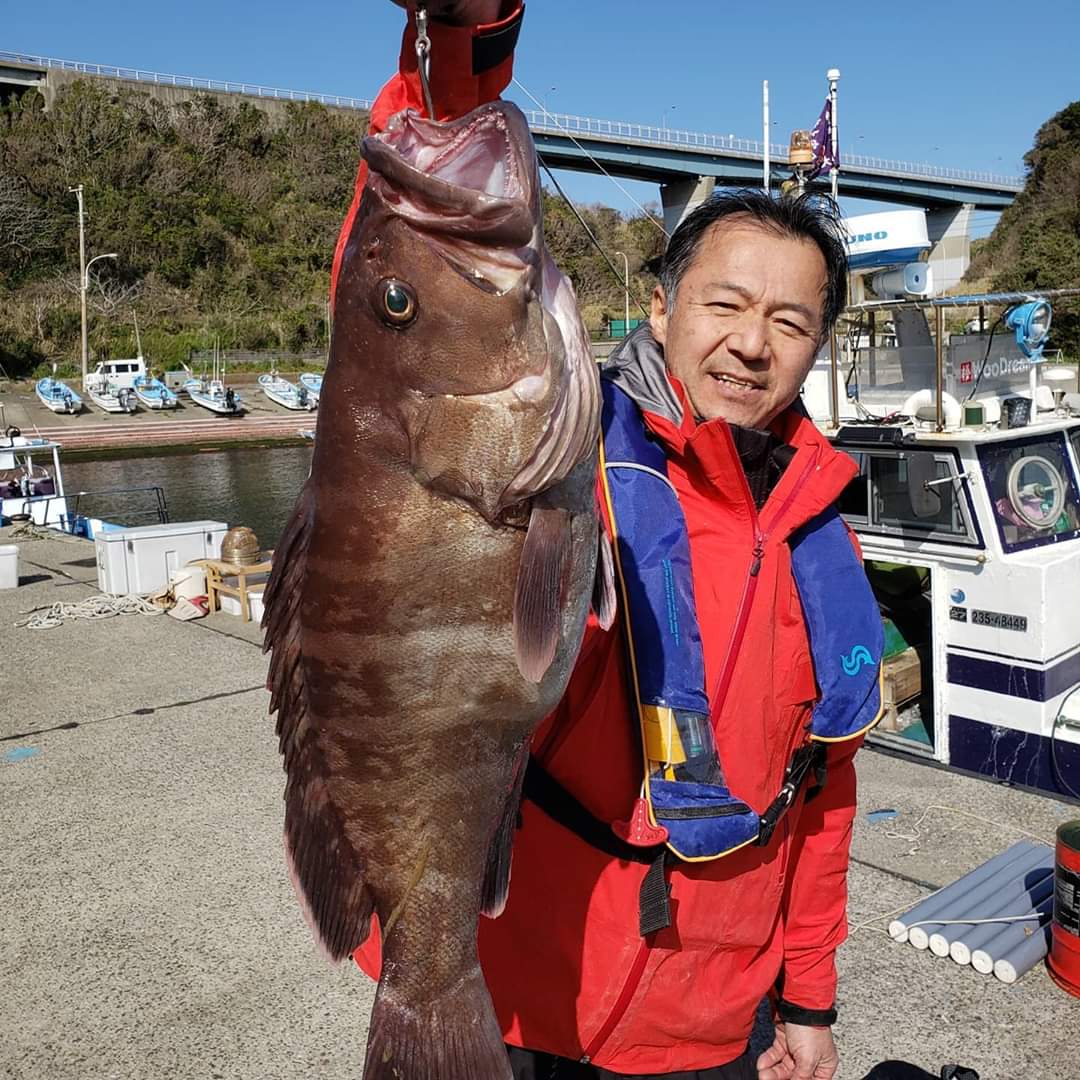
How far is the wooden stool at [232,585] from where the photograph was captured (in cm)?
952

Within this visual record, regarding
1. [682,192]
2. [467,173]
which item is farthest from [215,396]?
[467,173]

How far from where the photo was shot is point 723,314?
199 centimetres

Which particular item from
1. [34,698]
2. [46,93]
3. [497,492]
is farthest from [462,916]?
[46,93]

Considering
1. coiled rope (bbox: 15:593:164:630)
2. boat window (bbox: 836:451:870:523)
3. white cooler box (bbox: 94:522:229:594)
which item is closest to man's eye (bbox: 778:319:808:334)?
boat window (bbox: 836:451:870:523)

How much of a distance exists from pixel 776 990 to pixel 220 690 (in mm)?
5927

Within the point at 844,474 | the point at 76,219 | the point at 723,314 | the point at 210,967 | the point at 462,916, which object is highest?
the point at 76,219

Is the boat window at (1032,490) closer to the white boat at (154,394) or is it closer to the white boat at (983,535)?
the white boat at (983,535)

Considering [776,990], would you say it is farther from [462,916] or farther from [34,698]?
[34,698]

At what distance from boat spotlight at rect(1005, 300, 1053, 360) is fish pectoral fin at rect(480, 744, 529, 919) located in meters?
6.89

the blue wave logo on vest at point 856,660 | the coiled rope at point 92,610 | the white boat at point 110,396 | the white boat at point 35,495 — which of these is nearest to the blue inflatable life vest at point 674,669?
the blue wave logo on vest at point 856,660

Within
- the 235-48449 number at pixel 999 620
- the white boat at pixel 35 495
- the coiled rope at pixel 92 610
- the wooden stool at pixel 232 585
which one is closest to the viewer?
the 235-48449 number at pixel 999 620

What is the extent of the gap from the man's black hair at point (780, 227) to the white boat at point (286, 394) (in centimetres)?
4362

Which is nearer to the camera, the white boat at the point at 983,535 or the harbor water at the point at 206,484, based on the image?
the white boat at the point at 983,535

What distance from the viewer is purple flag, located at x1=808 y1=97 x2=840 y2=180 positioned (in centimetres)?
845
